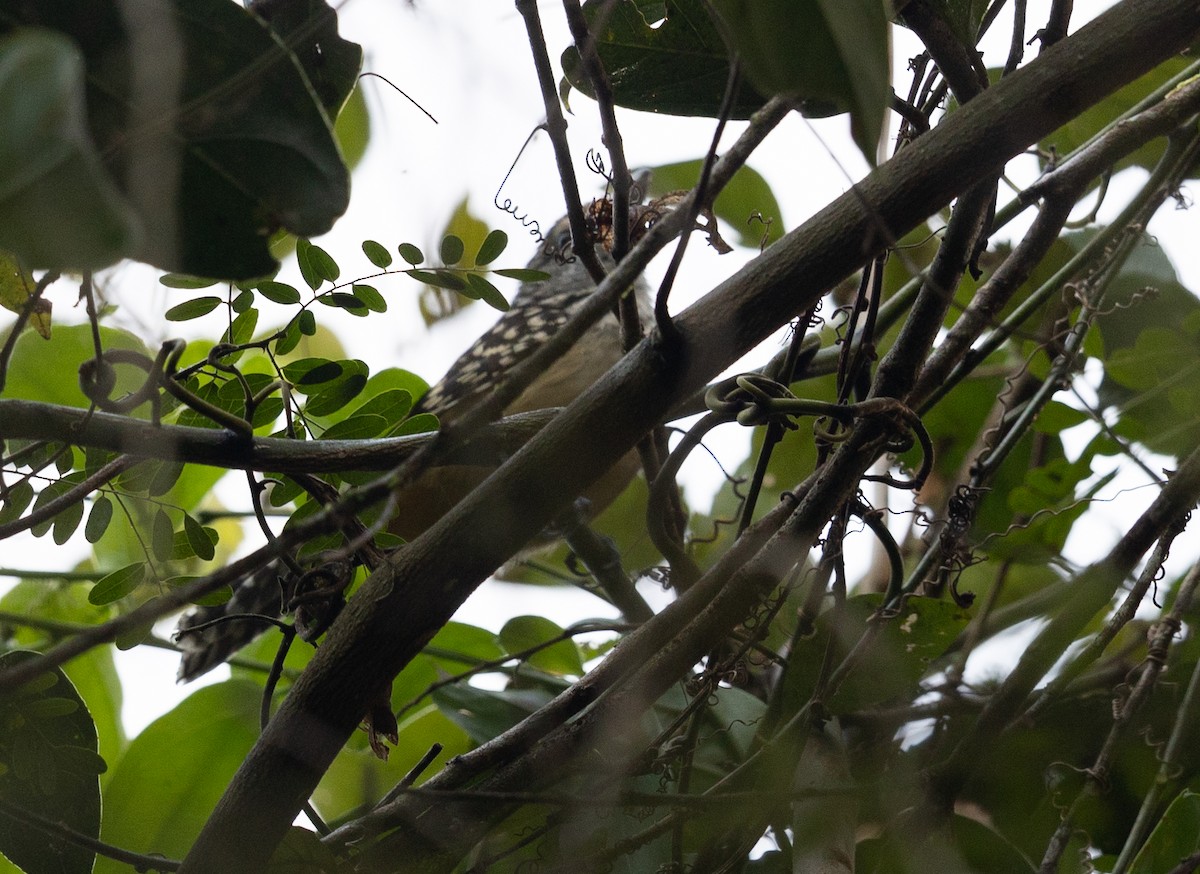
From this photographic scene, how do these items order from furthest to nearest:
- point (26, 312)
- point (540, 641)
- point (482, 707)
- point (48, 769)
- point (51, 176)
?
point (540, 641), point (482, 707), point (48, 769), point (26, 312), point (51, 176)

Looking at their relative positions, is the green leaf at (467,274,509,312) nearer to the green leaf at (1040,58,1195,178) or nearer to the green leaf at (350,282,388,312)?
the green leaf at (350,282,388,312)

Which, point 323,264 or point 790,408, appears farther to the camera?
point 323,264

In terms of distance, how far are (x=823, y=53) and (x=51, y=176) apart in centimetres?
29

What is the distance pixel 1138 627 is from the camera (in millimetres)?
1363

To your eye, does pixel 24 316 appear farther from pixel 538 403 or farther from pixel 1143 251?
pixel 538 403

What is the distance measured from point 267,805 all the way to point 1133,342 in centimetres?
117

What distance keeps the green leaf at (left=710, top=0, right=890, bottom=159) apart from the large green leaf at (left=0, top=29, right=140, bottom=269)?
9.9 inches

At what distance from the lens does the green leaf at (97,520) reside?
33.8 inches

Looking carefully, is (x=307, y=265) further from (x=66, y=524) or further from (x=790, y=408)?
(x=790, y=408)

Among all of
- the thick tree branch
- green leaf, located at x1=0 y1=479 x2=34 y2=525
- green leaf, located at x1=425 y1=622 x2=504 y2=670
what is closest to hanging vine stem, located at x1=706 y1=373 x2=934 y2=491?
the thick tree branch

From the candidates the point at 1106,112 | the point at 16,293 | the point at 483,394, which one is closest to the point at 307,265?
the point at 16,293

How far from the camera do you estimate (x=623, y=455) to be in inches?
23.7

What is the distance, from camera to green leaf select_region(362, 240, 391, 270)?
851 mm

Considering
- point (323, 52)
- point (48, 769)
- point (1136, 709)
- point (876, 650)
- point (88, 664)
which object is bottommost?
point (1136, 709)
